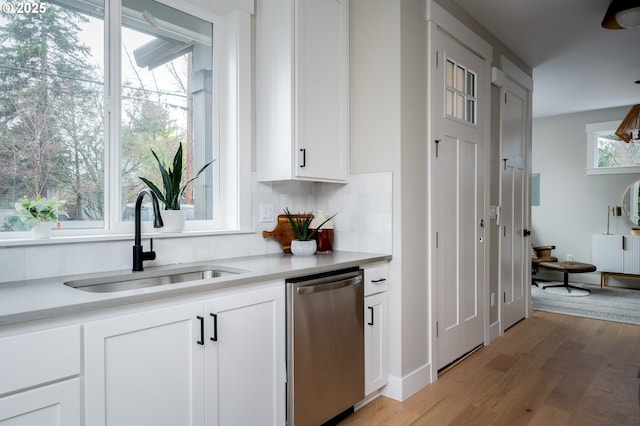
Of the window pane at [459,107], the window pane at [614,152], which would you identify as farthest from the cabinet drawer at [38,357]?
the window pane at [614,152]

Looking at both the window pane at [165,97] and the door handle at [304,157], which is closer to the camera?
the window pane at [165,97]

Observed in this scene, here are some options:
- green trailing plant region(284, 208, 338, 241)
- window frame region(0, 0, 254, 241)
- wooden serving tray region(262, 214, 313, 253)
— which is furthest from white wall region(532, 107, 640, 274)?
window frame region(0, 0, 254, 241)

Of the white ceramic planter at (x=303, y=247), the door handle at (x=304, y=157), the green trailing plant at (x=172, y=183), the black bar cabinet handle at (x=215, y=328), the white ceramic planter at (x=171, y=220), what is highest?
the door handle at (x=304, y=157)

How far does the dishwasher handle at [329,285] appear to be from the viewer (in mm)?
1935

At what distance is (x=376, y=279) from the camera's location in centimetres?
242

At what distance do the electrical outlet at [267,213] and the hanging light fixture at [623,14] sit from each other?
110 inches

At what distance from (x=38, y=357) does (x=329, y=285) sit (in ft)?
3.98

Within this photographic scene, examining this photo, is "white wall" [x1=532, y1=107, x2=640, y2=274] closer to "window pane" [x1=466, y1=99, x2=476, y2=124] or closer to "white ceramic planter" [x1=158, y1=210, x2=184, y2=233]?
"window pane" [x1=466, y1=99, x2=476, y2=124]

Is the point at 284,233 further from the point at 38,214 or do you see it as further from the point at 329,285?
the point at 38,214

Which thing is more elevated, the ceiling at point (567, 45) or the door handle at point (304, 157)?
the ceiling at point (567, 45)

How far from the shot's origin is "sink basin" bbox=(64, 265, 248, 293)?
169cm

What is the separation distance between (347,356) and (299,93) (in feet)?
4.77

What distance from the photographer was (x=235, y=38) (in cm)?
245

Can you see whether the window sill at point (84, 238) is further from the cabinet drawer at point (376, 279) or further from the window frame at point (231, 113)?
the cabinet drawer at point (376, 279)
